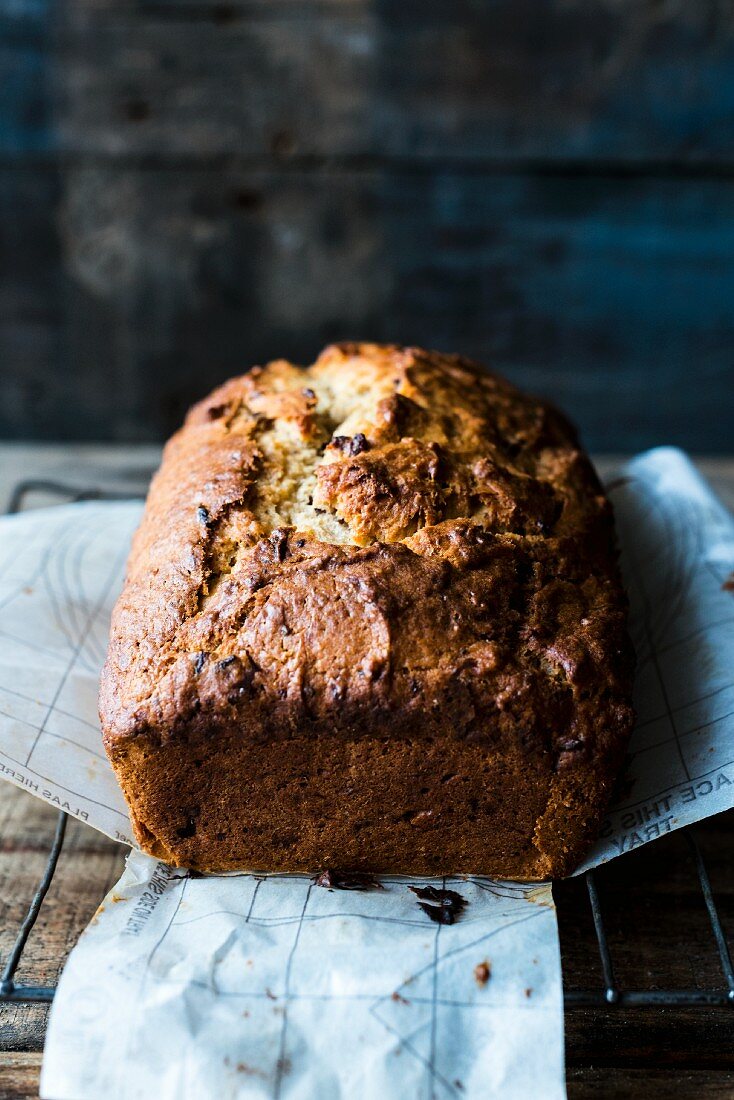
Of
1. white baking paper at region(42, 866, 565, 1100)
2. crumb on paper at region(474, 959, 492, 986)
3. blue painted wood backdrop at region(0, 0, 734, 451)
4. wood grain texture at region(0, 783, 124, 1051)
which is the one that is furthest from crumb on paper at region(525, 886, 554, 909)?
blue painted wood backdrop at region(0, 0, 734, 451)

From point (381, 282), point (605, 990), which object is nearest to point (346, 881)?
point (605, 990)

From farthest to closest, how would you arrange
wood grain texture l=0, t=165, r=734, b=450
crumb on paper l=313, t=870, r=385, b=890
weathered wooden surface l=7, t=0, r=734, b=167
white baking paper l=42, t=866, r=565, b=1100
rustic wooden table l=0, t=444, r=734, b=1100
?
wood grain texture l=0, t=165, r=734, b=450, weathered wooden surface l=7, t=0, r=734, b=167, crumb on paper l=313, t=870, r=385, b=890, rustic wooden table l=0, t=444, r=734, b=1100, white baking paper l=42, t=866, r=565, b=1100

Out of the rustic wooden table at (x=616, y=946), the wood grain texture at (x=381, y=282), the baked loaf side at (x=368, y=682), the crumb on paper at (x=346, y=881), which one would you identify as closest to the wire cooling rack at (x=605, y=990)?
the rustic wooden table at (x=616, y=946)

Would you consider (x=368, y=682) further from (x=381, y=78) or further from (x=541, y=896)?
(x=381, y=78)

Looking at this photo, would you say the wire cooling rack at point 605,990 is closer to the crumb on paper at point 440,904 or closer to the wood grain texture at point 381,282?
the crumb on paper at point 440,904

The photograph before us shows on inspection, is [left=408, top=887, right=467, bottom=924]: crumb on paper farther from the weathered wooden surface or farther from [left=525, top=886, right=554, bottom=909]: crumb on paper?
the weathered wooden surface
